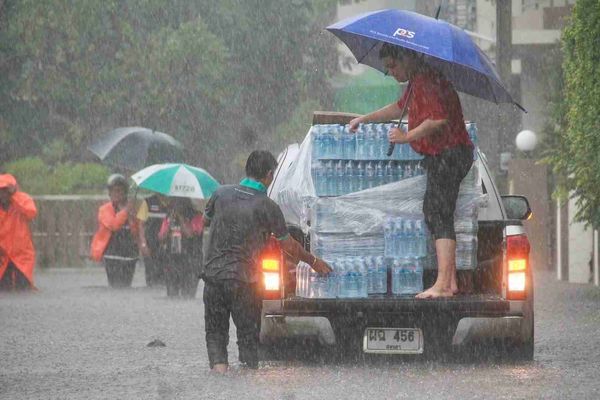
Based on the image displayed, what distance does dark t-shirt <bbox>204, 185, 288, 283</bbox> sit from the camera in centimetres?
1176

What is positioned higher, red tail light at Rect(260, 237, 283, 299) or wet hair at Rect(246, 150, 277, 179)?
wet hair at Rect(246, 150, 277, 179)

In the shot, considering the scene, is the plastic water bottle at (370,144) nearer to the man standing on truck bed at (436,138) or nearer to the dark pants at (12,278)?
the man standing on truck bed at (436,138)

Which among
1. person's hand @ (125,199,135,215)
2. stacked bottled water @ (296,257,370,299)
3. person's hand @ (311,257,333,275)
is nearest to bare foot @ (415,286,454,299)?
stacked bottled water @ (296,257,370,299)

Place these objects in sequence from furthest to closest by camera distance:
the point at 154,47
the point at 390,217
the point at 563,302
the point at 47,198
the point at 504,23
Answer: the point at 154,47
the point at 47,198
the point at 504,23
the point at 563,302
the point at 390,217

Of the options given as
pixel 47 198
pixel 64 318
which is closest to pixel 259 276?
pixel 64 318

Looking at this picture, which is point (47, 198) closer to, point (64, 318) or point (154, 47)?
point (154, 47)

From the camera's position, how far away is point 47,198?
31344mm

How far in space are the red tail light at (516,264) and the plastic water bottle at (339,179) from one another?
130cm

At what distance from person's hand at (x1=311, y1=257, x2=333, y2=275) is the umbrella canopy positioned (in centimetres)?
1546

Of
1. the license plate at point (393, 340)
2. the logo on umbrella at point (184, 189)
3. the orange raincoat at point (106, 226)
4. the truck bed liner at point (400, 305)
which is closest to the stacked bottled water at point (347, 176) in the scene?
the truck bed liner at point (400, 305)

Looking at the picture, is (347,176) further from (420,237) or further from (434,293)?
(434,293)

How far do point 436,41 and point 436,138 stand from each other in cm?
74

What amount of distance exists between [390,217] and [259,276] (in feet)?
3.58

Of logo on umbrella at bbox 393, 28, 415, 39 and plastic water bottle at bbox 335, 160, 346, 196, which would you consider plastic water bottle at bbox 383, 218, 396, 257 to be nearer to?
plastic water bottle at bbox 335, 160, 346, 196
